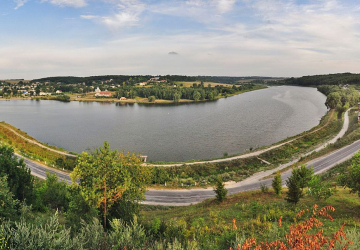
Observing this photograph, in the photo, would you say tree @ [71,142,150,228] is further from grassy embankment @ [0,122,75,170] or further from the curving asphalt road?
grassy embankment @ [0,122,75,170]

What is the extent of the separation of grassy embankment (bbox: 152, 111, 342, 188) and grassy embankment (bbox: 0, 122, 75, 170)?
14215 millimetres

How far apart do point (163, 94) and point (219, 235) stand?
113 m

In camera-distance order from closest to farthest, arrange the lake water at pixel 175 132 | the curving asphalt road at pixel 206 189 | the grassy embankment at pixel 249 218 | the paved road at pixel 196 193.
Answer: the grassy embankment at pixel 249 218, the paved road at pixel 196 193, the curving asphalt road at pixel 206 189, the lake water at pixel 175 132

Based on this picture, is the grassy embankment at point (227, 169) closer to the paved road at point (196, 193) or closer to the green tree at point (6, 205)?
the paved road at point (196, 193)

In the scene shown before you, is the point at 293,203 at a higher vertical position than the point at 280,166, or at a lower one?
higher

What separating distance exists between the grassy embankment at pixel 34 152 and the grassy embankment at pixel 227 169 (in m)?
14.2

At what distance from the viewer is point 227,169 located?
32.4 meters

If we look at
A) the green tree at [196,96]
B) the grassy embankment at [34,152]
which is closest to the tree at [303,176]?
the grassy embankment at [34,152]

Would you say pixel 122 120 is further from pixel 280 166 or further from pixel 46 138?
pixel 280 166

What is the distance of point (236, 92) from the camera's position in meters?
157

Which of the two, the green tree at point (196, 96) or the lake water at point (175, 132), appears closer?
the lake water at point (175, 132)

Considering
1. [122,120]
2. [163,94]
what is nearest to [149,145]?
[122,120]

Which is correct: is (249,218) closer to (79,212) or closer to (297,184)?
(297,184)

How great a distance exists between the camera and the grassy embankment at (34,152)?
3378 centimetres
